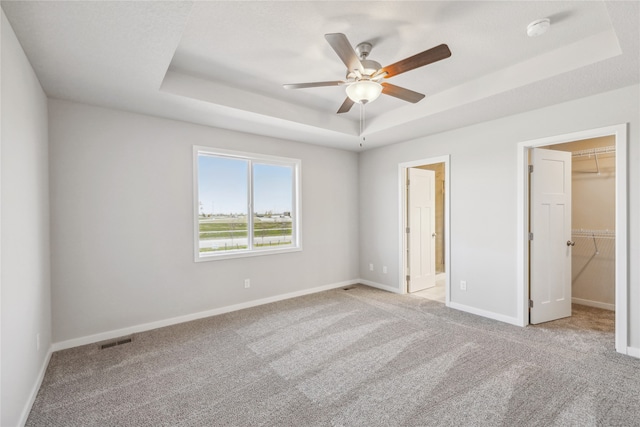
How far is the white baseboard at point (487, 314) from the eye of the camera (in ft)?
11.5

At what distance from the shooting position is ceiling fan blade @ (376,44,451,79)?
1.88 meters

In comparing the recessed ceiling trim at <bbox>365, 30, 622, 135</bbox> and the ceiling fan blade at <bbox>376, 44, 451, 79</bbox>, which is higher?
the recessed ceiling trim at <bbox>365, 30, 622, 135</bbox>

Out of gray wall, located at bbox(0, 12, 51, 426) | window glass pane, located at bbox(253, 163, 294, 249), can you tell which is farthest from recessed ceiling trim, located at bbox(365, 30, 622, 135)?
gray wall, located at bbox(0, 12, 51, 426)

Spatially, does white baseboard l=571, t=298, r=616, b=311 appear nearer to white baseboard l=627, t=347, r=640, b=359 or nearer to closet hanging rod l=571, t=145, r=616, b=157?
white baseboard l=627, t=347, r=640, b=359

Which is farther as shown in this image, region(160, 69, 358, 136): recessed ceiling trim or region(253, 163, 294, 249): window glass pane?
region(253, 163, 294, 249): window glass pane

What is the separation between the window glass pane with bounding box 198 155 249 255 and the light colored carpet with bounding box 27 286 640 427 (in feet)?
3.59

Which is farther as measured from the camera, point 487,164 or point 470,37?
point 487,164

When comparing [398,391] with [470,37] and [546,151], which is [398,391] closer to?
[470,37]

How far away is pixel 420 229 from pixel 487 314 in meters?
1.70

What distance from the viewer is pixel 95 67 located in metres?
2.34

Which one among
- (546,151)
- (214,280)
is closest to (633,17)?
(546,151)

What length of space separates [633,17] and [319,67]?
2.13 m

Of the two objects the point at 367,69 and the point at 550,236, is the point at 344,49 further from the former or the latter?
the point at 550,236

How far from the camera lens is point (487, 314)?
12.4 feet
